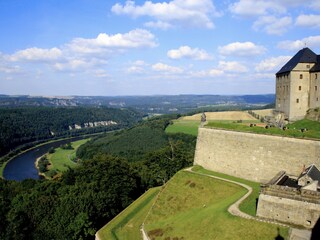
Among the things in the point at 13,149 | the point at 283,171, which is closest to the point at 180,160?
the point at 283,171

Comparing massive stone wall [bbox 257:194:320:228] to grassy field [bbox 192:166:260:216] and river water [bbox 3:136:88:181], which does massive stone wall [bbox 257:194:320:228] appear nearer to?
grassy field [bbox 192:166:260:216]

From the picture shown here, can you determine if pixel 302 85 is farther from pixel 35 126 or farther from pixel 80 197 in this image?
pixel 35 126

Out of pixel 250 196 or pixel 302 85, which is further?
pixel 302 85

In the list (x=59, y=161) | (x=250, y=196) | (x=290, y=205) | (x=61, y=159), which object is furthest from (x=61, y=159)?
(x=290, y=205)

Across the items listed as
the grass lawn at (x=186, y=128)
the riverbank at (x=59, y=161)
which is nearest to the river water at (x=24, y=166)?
the riverbank at (x=59, y=161)

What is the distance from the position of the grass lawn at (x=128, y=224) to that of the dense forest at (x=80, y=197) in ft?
6.28

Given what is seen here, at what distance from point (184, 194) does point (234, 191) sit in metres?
5.02

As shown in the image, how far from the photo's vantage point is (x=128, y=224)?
1201 inches

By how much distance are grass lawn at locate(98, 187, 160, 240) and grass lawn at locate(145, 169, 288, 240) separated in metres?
1.48

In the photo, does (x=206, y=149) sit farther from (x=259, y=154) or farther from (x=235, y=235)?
(x=235, y=235)

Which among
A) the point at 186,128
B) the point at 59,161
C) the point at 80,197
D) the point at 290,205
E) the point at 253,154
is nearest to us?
the point at 290,205

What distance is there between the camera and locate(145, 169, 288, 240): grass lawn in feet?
66.6

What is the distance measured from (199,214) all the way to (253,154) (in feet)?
28.7

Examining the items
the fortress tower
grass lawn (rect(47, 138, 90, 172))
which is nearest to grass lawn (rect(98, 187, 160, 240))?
the fortress tower
